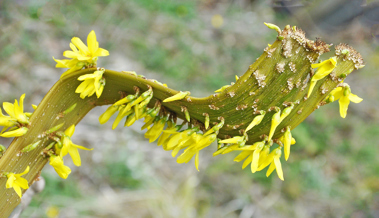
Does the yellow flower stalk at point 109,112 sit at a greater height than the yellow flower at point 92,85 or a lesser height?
lesser

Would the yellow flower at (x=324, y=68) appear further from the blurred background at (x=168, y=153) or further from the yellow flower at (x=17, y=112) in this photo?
the blurred background at (x=168, y=153)

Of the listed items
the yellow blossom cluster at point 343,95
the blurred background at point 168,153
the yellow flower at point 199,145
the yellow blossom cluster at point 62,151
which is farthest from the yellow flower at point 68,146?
the blurred background at point 168,153

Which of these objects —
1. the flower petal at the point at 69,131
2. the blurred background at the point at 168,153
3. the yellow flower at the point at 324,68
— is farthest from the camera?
the blurred background at the point at 168,153

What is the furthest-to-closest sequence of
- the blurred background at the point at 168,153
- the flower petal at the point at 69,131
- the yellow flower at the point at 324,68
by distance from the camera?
the blurred background at the point at 168,153 → the flower petal at the point at 69,131 → the yellow flower at the point at 324,68

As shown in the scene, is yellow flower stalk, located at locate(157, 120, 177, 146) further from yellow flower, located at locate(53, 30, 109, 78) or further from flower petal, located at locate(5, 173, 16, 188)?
flower petal, located at locate(5, 173, 16, 188)

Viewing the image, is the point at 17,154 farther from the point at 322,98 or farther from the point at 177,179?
the point at 177,179

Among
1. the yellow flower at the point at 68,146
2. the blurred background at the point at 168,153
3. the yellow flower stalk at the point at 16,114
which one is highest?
the blurred background at the point at 168,153

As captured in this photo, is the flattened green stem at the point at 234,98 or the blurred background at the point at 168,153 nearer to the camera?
the flattened green stem at the point at 234,98
